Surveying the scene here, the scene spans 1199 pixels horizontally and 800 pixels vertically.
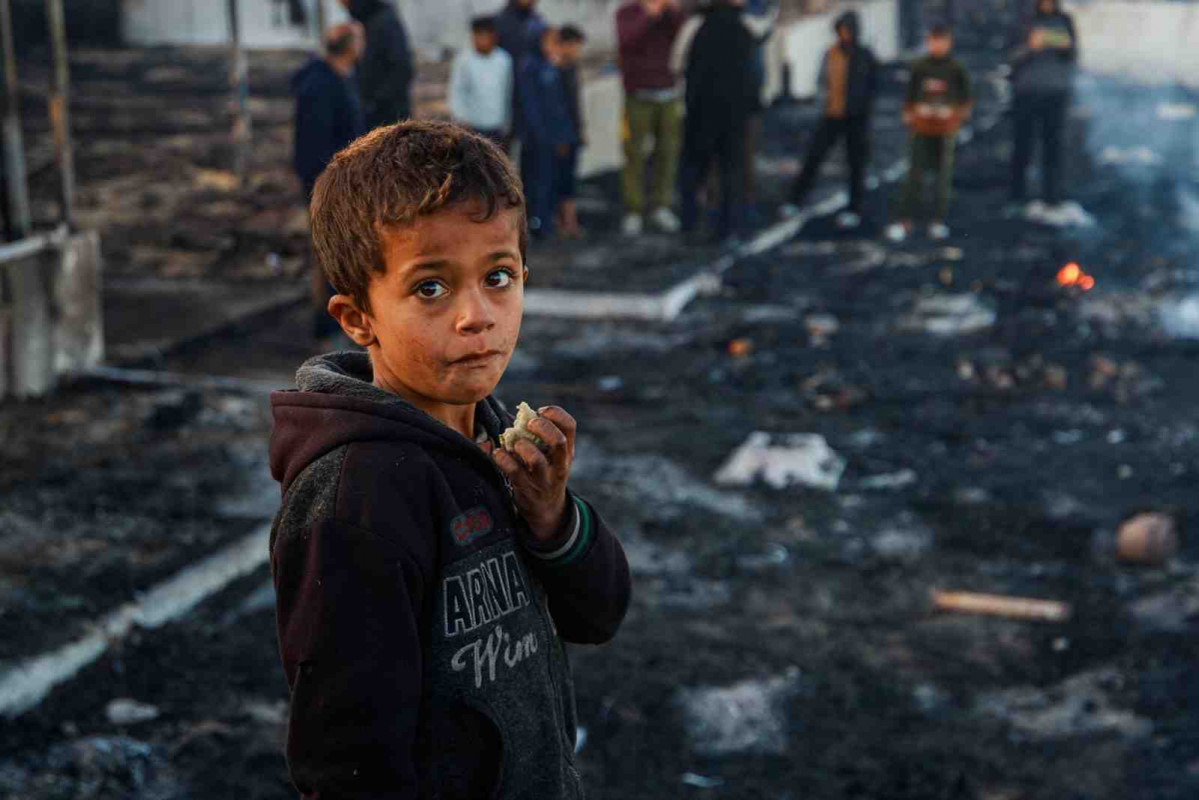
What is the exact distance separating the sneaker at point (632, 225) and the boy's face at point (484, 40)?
6.98ft

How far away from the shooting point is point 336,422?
1861 millimetres

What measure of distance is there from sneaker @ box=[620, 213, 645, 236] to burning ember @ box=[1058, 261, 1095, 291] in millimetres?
3606

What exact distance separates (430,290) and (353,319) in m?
0.17

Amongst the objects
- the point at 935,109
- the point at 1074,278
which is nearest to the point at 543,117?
the point at 935,109

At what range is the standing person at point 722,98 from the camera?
12.0 m

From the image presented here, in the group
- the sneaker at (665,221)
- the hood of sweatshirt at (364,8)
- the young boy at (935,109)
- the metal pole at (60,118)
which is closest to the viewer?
the metal pole at (60,118)

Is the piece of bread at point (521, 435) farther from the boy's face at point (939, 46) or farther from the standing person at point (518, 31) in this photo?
the boy's face at point (939, 46)

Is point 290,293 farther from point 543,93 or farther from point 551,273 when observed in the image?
point 543,93

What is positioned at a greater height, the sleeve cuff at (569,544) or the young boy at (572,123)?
the sleeve cuff at (569,544)

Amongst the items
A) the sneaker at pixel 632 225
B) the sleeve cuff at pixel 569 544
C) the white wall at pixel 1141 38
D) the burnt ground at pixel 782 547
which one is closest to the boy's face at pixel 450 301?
the sleeve cuff at pixel 569 544

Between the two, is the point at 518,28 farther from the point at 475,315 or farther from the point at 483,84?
the point at 475,315

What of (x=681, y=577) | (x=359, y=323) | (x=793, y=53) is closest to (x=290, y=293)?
(x=681, y=577)

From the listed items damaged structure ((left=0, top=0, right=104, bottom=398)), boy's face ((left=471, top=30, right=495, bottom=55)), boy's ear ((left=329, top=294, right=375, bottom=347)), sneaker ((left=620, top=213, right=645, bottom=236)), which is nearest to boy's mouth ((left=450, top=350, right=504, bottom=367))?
boy's ear ((left=329, top=294, right=375, bottom=347))

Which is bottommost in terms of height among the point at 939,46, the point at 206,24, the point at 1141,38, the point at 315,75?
the point at 1141,38
